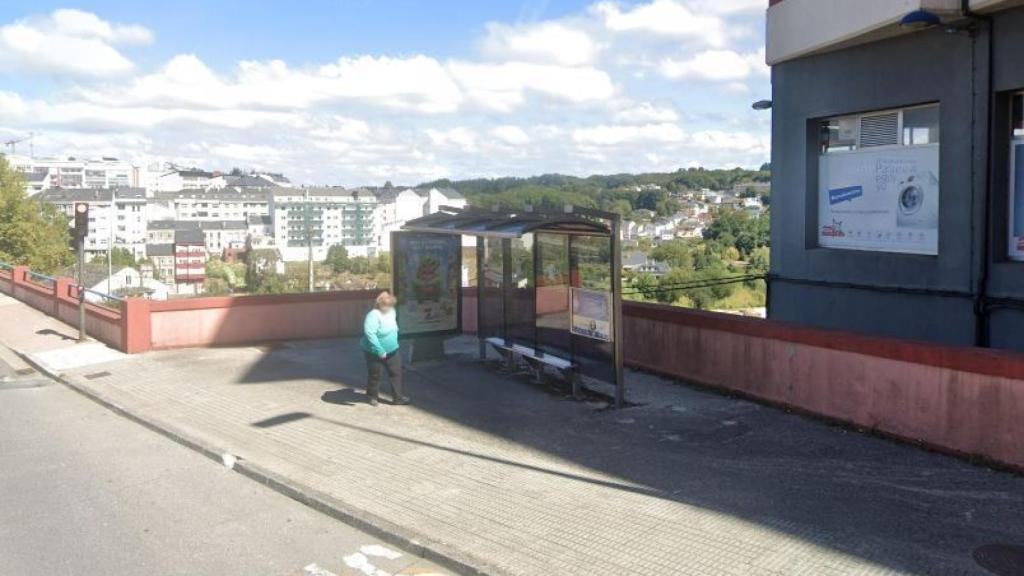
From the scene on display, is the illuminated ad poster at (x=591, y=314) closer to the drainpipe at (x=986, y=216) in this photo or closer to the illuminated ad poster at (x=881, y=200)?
the drainpipe at (x=986, y=216)

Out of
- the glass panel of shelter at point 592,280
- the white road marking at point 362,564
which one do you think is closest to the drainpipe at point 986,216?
the glass panel of shelter at point 592,280

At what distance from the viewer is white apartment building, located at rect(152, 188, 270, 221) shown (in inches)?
6437

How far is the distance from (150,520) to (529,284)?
21.8 ft

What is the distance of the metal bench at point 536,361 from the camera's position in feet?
36.6

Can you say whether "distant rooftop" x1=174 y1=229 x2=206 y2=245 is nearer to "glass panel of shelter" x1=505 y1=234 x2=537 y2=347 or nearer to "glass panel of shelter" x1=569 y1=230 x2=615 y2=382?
"glass panel of shelter" x1=505 y1=234 x2=537 y2=347

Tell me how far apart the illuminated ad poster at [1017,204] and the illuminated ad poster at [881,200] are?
3.52 feet

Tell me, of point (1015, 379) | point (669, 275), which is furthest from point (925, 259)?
point (669, 275)

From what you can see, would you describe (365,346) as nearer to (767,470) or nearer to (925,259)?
(767,470)

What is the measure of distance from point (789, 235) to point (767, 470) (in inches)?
266

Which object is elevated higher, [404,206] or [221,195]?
[221,195]

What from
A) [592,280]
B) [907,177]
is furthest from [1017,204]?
[592,280]

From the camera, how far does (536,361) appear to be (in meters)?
11.9

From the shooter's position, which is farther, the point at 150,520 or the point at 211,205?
the point at 211,205

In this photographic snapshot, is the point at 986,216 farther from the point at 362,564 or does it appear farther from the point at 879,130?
the point at 362,564
